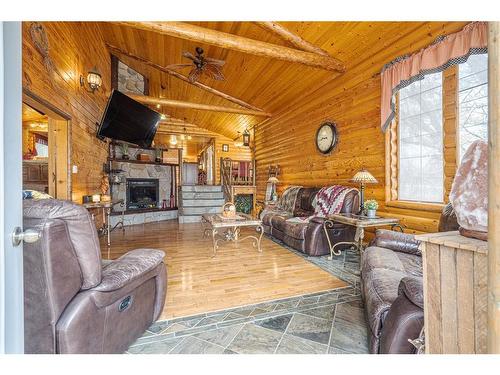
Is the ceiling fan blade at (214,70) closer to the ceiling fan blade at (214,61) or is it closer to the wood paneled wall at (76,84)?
the ceiling fan blade at (214,61)

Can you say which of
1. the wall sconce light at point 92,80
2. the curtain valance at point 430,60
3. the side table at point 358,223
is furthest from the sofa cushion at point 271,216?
the wall sconce light at point 92,80

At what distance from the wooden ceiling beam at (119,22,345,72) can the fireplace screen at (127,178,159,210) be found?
432 centimetres

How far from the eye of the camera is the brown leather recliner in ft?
3.22

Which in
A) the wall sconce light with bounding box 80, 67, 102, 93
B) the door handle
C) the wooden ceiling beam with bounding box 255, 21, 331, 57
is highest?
the wooden ceiling beam with bounding box 255, 21, 331, 57

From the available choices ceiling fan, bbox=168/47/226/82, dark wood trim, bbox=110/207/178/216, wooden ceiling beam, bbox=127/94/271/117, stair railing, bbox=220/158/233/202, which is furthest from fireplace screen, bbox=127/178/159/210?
ceiling fan, bbox=168/47/226/82

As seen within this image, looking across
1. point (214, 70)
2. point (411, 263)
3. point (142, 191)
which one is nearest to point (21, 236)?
point (411, 263)

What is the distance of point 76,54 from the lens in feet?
12.0

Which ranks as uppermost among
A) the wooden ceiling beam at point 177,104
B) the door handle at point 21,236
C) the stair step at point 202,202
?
the wooden ceiling beam at point 177,104

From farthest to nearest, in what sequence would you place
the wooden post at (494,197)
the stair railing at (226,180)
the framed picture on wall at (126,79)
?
the stair railing at (226,180)
the framed picture on wall at (126,79)
the wooden post at (494,197)

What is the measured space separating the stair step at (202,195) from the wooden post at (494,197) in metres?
6.65

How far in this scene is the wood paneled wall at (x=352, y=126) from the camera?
2957 mm

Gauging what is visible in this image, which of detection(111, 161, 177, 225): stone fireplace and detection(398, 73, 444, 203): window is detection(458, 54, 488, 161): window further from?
detection(111, 161, 177, 225): stone fireplace
